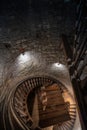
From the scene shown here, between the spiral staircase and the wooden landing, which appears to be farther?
the wooden landing

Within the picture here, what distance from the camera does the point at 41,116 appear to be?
318cm

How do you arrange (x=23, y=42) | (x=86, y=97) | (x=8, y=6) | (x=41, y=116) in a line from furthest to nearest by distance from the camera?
1. (x=23, y=42)
2. (x=41, y=116)
3. (x=8, y=6)
4. (x=86, y=97)

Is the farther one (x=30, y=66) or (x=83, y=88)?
(x=30, y=66)

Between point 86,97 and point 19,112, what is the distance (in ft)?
5.15

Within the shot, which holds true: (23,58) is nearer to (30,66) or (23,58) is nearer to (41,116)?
(30,66)

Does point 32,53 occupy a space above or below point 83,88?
above

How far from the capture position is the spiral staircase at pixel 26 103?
2.81 metres

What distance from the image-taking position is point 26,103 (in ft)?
10.7

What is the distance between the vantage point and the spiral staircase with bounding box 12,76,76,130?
9.22 feet

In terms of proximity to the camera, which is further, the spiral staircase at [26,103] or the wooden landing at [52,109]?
the wooden landing at [52,109]

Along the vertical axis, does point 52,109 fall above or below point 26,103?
below

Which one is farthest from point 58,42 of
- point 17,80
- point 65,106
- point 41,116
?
point 41,116

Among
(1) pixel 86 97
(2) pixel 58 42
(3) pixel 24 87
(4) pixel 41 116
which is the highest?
(2) pixel 58 42

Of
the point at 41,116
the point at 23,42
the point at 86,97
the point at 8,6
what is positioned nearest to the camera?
the point at 86,97
